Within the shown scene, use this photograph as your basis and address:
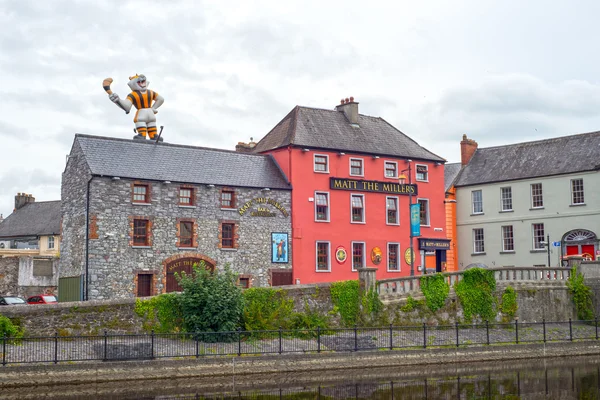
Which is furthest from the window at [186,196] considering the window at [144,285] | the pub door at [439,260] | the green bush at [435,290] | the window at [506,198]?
the window at [506,198]

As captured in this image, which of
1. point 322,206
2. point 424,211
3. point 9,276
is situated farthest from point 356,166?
point 9,276

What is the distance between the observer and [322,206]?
153 ft

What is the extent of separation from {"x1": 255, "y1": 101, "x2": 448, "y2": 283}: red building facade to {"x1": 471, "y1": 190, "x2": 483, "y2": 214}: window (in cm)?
479

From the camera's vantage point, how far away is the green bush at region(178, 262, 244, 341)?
31234mm

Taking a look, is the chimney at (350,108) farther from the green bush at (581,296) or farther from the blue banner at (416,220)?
the green bush at (581,296)

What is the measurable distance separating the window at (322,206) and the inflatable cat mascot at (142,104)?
9.65 metres

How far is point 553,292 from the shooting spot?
133 feet

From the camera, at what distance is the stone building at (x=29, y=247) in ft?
164

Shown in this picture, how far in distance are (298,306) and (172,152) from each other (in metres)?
12.8

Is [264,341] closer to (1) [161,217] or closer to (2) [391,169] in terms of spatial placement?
(1) [161,217]

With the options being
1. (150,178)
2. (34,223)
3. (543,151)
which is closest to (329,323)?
(150,178)

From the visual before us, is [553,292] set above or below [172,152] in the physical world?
below

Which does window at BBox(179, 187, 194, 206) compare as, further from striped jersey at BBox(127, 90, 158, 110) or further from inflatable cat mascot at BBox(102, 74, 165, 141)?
striped jersey at BBox(127, 90, 158, 110)

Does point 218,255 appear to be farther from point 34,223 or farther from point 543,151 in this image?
point 34,223
